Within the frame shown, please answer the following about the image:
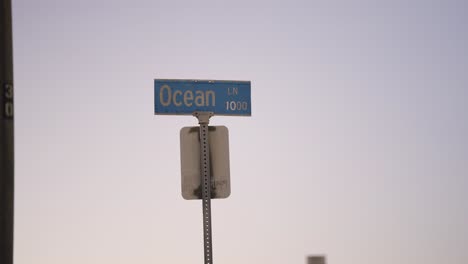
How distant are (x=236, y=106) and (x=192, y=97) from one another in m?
A: 0.45

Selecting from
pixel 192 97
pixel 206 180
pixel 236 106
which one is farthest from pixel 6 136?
pixel 236 106

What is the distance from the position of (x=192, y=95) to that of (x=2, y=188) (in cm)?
270

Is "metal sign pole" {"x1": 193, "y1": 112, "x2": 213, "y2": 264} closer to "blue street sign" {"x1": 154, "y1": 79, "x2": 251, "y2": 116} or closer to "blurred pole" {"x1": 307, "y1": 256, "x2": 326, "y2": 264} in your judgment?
"blue street sign" {"x1": 154, "y1": 79, "x2": 251, "y2": 116}

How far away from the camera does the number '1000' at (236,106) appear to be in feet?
27.4

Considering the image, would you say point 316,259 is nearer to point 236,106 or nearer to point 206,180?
point 206,180

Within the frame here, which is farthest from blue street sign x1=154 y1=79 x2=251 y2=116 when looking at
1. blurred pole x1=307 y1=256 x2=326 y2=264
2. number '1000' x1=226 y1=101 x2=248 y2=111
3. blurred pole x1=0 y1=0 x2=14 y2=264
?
blurred pole x1=307 y1=256 x2=326 y2=264

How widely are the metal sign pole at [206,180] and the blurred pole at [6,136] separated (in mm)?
2072

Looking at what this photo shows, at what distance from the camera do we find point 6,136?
6.07 meters

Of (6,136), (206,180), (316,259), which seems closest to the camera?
(316,259)

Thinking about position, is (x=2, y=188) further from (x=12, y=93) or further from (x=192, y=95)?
(x=192, y=95)

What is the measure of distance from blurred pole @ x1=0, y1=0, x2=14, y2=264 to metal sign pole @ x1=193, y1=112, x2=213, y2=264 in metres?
2.07

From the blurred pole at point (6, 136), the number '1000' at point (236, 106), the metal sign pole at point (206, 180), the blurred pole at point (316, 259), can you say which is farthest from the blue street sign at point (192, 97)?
the blurred pole at point (316, 259)

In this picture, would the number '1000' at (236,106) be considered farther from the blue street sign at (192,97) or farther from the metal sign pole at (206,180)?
the metal sign pole at (206,180)

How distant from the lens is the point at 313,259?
584cm
